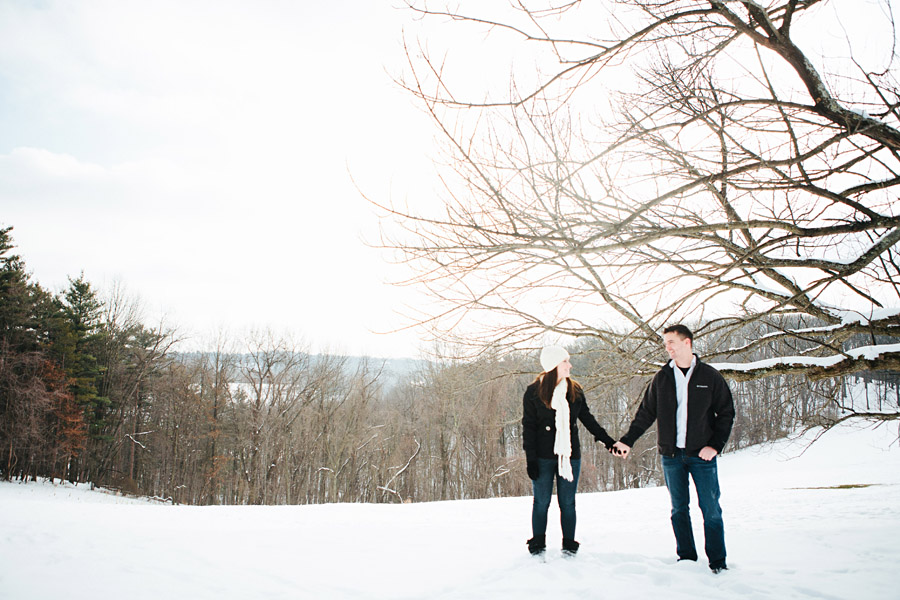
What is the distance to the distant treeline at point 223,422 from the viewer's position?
24.1 metres

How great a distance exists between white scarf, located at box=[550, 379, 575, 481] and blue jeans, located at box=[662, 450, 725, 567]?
27.4 inches

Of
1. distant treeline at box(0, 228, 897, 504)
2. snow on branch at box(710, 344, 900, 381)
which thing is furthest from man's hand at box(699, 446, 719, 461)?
distant treeline at box(0, 228, 897, 504)

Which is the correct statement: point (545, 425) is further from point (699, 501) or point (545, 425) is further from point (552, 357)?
point (699, 501)

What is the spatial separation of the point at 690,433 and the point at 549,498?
1159 mm

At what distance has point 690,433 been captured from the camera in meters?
3.41

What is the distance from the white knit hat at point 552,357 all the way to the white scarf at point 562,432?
0.50ft

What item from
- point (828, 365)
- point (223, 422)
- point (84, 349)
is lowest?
point (223, 422)

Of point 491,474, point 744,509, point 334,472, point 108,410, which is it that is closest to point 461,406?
point 491,474

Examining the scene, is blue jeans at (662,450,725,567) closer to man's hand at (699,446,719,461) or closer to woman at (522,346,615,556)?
man's hand at (699,446,719,461)

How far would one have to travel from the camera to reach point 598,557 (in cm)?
376

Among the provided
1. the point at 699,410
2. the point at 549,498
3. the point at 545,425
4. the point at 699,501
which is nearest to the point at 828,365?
the point at 699,410

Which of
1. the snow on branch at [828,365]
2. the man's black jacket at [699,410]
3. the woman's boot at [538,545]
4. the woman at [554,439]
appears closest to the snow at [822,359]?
the snow on branch at [828,365]

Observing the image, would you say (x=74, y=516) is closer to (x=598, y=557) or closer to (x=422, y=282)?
(x=422, y=282)

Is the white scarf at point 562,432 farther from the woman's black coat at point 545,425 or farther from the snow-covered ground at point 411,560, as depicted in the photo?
the snow-covered ground at point 411,560
